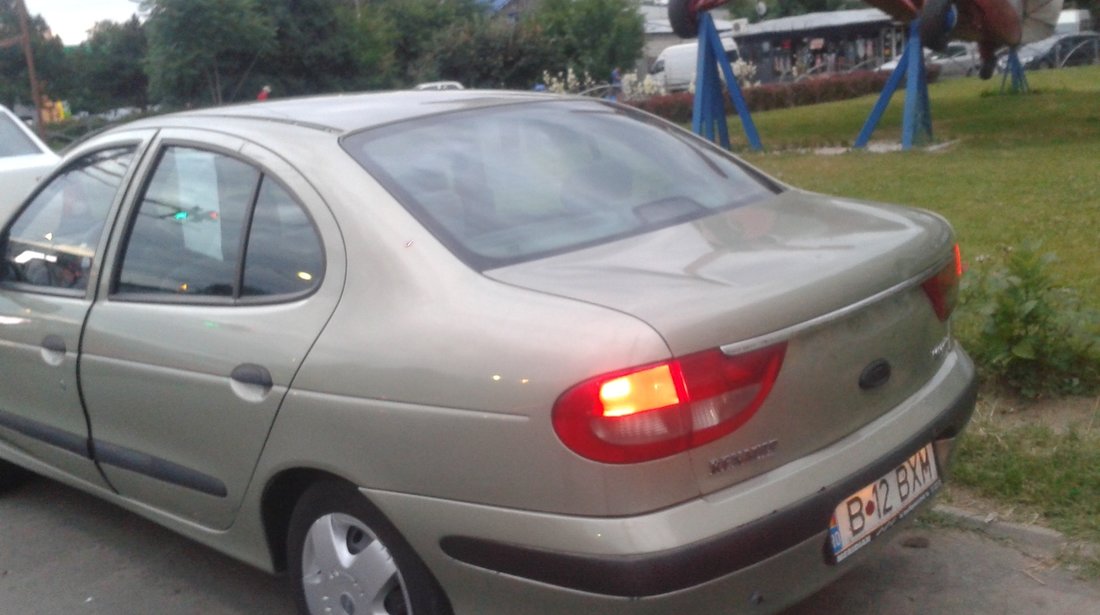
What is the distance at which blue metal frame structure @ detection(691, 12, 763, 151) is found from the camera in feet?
56.0

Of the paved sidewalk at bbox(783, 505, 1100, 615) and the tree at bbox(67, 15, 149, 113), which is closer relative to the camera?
the paved sidewalk at bbox(783, 505, 1100, 615)

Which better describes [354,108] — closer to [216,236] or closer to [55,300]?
[216,236]

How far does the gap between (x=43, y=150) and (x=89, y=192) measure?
6.41m

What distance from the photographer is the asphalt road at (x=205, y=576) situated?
145 inches

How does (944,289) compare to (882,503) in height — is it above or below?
above

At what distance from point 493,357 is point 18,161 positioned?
8090 mm

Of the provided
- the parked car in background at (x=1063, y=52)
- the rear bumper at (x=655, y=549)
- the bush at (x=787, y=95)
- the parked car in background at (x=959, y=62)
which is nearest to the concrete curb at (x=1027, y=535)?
the rear bumper at (x=655, y=549)

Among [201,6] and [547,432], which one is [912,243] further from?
[201,6]

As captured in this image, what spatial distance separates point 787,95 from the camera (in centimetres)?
3023

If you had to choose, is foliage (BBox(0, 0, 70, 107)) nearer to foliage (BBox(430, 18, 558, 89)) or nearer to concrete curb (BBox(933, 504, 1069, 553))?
foliage (BBox(430, 18, 558, 89))

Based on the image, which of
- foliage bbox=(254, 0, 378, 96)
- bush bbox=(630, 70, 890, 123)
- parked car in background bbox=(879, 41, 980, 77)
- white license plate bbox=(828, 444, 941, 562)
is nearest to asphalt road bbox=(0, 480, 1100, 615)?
white license plate bbox=(828, 444, 941, 562)

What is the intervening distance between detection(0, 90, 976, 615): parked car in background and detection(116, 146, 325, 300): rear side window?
1cm

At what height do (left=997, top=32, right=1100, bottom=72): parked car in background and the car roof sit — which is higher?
the car roof

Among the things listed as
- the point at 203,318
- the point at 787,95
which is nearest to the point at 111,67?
the point at 787,95
